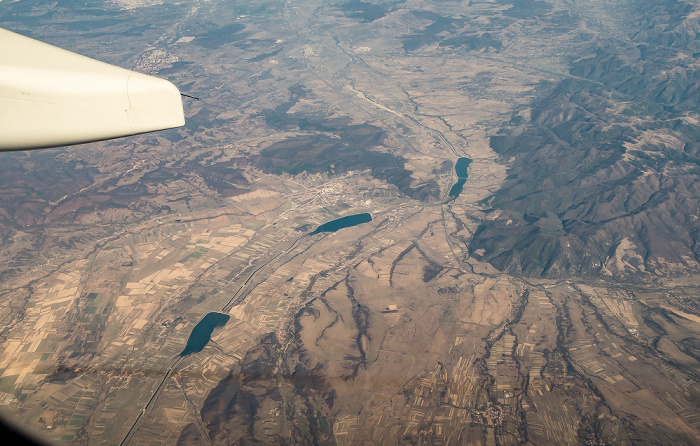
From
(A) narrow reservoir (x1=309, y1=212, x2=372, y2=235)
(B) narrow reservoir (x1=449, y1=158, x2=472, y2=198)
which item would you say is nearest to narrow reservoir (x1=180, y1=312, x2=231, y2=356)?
(A) narrow reservoir (x1=309, y1=212, x2=372, y2=235)

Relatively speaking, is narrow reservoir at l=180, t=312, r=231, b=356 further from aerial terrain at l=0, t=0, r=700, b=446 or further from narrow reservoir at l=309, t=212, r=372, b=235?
narrow reservoir at l=309, t=212, r=372, b=235

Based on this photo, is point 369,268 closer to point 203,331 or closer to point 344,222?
point 344,222

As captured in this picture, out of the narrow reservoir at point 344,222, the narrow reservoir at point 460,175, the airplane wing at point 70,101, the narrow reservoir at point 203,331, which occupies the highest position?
the airplane wing at point 70,101

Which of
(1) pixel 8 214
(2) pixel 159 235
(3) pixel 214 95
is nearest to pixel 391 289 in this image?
(2) pixel 159 235

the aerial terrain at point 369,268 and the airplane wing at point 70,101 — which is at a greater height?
the airplane wing at point 70,101

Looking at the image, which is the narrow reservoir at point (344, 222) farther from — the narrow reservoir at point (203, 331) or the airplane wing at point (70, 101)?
the airplane wing at point (70, 101)

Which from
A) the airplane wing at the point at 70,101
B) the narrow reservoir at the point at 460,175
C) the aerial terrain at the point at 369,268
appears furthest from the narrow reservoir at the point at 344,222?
the airplane wing at the point at 70,101

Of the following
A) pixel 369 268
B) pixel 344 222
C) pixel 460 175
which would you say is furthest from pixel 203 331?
pixel 460 175
